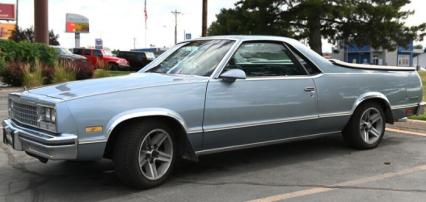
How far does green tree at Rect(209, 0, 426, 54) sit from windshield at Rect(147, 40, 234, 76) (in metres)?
23.9

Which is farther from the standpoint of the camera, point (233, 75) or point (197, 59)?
point (197, 59)

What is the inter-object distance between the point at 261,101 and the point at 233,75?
1.73 feet

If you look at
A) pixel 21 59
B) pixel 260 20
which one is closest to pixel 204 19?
pixel 260 20

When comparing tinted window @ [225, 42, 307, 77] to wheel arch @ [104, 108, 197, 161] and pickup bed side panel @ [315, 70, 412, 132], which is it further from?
wheel arch @ [104, 108, 197, 161]

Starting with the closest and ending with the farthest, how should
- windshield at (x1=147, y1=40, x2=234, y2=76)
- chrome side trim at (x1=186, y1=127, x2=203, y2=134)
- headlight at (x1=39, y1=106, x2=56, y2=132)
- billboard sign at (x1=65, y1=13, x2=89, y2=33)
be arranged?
headlight at (x1=39, y1=106, x2=56, y2=132), chrome side trim at (x1=186, y1=127, x2=203, y2=134), windshield at (x1=147, y1=40, x2=234, y2=76), billboard sign at (x1=65, y1=13, x2=89, y2=33)

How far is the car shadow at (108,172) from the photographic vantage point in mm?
5559

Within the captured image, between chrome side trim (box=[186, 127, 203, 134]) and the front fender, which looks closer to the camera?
the front fender

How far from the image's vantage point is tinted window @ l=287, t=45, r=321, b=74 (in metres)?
6.91

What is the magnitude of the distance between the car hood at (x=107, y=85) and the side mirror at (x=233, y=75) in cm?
20

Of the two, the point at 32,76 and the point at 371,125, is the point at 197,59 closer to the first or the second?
the point at 371,125

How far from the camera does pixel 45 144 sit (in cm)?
514

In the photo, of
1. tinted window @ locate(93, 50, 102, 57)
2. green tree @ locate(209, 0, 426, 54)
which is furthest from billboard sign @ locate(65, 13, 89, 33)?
green tree @ locate(209, 0, 426, 54)

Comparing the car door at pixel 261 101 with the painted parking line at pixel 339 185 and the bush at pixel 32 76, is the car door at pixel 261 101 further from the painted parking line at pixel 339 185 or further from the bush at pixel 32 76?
the bush at pixel 32 76

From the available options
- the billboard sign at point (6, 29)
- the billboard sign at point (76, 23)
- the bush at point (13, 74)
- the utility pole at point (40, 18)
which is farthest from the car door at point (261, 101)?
the billboard sign at point (6, 29)
